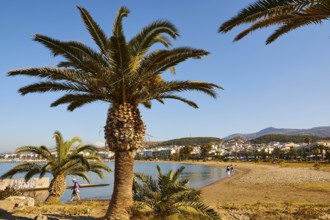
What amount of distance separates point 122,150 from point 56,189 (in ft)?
31.8

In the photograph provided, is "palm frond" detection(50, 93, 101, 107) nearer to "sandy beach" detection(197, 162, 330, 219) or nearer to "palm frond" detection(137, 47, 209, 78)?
"palm frond" detection(137, 47, 209, 78)

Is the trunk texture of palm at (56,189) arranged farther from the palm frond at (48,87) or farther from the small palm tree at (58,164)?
the palm frond at (48,87)

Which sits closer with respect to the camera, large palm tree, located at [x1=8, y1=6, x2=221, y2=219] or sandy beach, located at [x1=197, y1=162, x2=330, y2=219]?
large palm tree, located at [x1=8, y1=6, x2=221, y2=219]

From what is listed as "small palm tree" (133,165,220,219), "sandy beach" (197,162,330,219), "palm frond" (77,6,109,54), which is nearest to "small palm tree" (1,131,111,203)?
"small palm tree" (133,165,220,219)

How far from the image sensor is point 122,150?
902 centimetres

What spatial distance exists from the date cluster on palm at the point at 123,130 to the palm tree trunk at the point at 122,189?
0.30 m

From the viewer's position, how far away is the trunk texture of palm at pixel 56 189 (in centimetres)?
1647

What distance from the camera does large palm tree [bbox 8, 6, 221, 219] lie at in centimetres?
881

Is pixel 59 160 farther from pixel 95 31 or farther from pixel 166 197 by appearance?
pixel 95 31

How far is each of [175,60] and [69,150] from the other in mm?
10948

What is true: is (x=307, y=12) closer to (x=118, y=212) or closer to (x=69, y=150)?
(x=118, y=212)

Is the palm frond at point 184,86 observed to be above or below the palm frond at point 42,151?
above

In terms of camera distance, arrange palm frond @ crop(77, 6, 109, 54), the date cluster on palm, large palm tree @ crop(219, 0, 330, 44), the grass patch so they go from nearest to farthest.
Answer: large palm tree @ crop(219, 0, 330, 44) → palm frond @ crop(77, 6, 109, 54) → the date cluster on palm → the grass patch

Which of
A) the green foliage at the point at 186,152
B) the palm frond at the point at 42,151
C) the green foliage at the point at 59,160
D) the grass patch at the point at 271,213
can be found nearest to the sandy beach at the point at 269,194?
the grass patch at the point at 271,213
